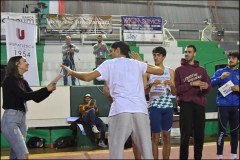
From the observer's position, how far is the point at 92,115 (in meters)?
9.98

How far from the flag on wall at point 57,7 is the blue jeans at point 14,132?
756 inches

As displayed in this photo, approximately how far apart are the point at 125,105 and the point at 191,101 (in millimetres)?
1744

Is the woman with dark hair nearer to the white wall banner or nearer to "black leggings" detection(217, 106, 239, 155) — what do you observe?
"black leggings" detection(217, 106, 239, 155)

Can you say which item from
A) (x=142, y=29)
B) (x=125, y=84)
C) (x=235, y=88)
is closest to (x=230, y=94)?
→ (x=235, y=88)

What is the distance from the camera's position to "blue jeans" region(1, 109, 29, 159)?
448 centimetres

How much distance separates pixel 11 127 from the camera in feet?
14.9

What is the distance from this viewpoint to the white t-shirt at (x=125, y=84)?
4176mm

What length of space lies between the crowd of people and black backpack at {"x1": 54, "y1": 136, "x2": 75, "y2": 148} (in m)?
4.67

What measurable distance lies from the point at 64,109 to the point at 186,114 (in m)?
5.47

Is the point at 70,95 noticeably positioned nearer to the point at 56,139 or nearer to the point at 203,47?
the point at 56,139

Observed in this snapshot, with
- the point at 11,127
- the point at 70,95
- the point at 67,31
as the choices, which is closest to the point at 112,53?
the point at 11,127

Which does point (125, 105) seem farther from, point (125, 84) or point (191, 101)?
point (191, 101)

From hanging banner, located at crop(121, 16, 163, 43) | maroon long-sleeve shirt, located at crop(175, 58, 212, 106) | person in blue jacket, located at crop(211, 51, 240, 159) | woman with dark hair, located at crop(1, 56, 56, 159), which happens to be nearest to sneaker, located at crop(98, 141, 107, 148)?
person in blue jacket, located at crop(211, 51, 240, 159)

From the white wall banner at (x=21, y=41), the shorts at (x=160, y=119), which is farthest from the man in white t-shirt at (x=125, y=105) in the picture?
the white wall banner at (x=21, y=41)
